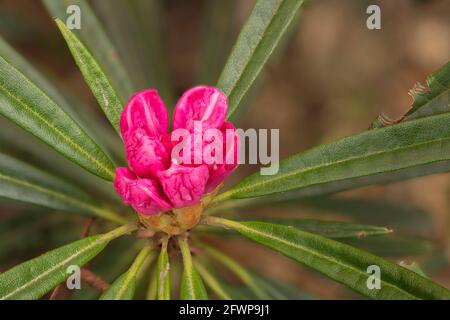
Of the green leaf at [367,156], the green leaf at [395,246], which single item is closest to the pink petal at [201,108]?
the green leaf at [367,156]

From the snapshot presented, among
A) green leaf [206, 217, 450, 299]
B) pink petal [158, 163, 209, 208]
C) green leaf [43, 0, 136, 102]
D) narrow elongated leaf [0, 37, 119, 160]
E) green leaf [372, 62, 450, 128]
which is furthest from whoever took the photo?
green leaf [43, 0, 136, 102]

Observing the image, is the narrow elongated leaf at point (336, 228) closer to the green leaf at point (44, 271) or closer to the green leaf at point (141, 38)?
the green leaf at point (44, 271)

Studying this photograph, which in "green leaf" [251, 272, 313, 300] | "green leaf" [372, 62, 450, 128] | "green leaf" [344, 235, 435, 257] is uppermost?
"green leaf" [372, 62, 450, 128]

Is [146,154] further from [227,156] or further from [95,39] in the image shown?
[95,39]

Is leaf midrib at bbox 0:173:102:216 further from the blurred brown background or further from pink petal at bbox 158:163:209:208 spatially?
the blurred brown background

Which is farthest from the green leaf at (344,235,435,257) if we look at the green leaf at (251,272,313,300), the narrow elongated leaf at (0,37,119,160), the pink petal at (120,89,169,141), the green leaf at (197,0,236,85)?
the pink petal at (120,89,169,141)
